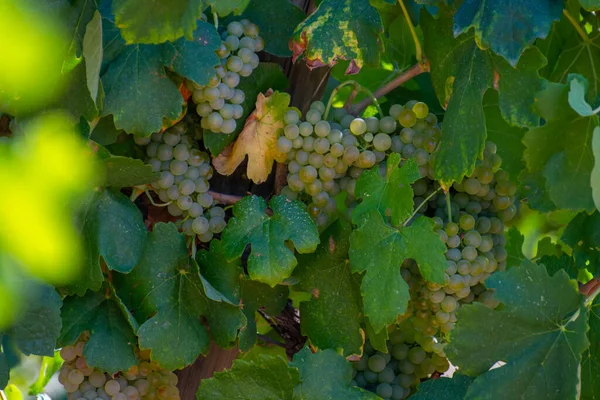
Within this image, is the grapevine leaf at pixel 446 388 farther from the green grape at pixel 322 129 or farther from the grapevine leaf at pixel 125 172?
the grapevine leaf at pixel 125 172

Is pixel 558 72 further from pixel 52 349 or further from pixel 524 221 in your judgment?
pixel 52 349

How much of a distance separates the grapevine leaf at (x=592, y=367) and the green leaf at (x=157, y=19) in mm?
756

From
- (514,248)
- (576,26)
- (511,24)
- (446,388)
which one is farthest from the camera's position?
(514,248)

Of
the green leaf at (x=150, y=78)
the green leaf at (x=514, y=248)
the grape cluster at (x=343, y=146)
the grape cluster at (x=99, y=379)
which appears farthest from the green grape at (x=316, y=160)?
the green leaf at (x=514, y=248)

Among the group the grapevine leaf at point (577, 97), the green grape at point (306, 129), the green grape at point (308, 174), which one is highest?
the grapevine leaf at point (577, 97)

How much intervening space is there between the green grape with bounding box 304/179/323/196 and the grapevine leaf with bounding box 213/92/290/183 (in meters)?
0.08

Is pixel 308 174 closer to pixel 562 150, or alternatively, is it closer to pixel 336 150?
pixel 336 150

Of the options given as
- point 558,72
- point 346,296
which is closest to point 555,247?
point 558,72

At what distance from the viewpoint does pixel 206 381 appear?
1411 millimetres

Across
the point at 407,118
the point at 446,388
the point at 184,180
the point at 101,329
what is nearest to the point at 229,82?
the point at 184,180

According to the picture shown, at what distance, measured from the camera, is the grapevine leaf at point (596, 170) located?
3.89 ft

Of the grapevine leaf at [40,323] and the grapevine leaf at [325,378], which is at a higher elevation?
the grapevine leaf at [40,323]

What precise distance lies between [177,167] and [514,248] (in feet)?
2.49

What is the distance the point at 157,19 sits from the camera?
119 cm
